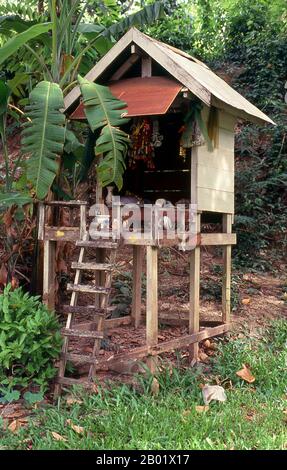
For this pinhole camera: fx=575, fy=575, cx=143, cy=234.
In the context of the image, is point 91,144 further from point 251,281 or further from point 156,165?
point 251,281

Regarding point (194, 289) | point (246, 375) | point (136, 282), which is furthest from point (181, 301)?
point (246, 375)

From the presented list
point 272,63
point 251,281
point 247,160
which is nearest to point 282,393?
point 251,281

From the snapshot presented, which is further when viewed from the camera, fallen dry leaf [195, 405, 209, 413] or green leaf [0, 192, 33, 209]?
green leaf [0, 192, 33, 209]

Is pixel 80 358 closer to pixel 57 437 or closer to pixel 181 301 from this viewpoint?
pixel 57 437

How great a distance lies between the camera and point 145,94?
219 inches

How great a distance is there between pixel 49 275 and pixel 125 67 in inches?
92.1

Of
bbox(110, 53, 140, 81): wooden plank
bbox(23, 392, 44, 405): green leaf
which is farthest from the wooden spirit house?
bbox(23, 392, 44, 405): green leaf

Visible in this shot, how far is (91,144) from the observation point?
6.18 m

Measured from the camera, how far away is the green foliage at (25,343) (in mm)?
4867

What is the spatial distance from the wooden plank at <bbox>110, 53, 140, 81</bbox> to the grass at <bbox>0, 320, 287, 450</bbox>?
3.16 metres

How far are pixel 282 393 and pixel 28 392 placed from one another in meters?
2.25

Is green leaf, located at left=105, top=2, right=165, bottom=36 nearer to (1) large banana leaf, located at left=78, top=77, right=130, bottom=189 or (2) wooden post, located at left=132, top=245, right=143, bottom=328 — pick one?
(1) large banana leaf, located at left=78, top=77, right=130, bottom=189

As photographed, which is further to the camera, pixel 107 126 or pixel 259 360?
pixel 259 360

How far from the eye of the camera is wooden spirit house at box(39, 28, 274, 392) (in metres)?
5.27
